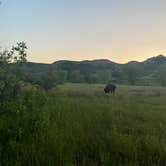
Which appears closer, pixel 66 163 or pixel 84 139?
pixel 66 163

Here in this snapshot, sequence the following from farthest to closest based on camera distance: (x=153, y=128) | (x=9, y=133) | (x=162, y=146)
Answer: (x=153, y=128), (x=162, y=146), (x=9, y=133)

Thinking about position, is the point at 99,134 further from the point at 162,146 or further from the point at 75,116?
the point at 75,116

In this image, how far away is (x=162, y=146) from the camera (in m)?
7.17

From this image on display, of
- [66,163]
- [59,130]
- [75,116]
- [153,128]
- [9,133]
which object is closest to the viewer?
[66,163]

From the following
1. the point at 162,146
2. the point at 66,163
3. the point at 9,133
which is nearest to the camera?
the point at 66,163

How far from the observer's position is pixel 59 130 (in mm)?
Answer: 8016

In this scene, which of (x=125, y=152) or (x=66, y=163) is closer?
(x=66, y=163)

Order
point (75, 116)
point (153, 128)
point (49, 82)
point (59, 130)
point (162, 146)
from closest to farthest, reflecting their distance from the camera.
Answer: point (162, 146) < point (59, 130) < point (153, 128) < point (75, 116) < point (49, 82)

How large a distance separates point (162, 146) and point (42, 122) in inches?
119

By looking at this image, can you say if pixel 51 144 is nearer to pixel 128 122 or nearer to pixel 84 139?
pixel 84 139

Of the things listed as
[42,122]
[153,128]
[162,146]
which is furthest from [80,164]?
[153,128]

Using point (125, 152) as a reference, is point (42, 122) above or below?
above

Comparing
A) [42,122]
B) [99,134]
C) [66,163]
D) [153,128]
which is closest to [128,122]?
[153,128]

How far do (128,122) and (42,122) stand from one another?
4078 mm
